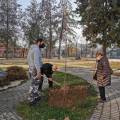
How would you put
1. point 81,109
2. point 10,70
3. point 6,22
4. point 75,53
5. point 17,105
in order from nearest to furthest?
point 81,109 < point 17,105 < point 10,70 < point 6,22 < point 75,53

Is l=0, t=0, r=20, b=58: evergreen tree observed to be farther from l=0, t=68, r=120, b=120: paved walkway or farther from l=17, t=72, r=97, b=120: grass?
l=17, t=72, r=97, b=120: grass


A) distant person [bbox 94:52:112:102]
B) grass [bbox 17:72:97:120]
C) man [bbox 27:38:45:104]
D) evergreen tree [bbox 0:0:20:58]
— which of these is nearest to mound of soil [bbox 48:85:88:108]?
grass [bbox 17:72:97:120]

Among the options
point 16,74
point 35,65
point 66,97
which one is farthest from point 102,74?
point 16,74

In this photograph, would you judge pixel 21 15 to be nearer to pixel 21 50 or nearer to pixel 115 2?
pixel 21 50

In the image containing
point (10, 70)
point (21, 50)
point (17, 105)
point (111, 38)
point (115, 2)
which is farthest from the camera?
point (21, 50)

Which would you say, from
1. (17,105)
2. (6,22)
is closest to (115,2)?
(17,105)

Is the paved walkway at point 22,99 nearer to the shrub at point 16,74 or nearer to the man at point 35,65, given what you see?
the man at point 35,65

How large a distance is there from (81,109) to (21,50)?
8059 cm

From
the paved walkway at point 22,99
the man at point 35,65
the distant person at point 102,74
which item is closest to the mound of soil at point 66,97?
the man at point 35,65

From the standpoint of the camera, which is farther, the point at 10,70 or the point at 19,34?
the point at 19,34

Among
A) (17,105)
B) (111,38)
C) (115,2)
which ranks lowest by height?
(17,105)

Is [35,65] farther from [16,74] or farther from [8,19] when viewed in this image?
[8,19]

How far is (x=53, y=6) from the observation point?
8456 centimetres

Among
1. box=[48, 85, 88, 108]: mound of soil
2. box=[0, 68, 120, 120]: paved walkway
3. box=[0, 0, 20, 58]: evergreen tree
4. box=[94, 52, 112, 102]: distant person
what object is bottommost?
box=[0, 68, 120, 120]: paved walkway
